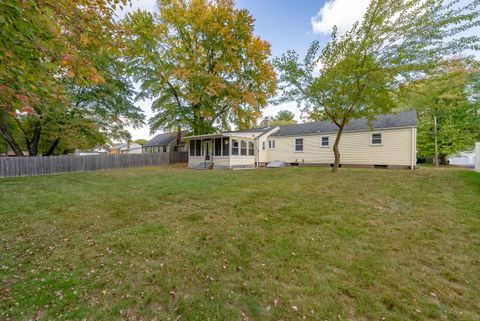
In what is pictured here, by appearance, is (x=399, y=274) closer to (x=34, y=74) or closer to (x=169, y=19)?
(x=34, y=74)

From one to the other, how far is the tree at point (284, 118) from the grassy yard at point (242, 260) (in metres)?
33.0

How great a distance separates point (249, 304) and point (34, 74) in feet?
11.6

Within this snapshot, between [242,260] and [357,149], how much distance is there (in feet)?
47.2

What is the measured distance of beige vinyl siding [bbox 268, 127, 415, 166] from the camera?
12453mm

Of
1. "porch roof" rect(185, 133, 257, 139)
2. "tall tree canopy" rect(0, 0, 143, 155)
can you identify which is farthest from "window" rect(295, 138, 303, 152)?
"tall tree canopy" rect(0, 0, 143, 155)

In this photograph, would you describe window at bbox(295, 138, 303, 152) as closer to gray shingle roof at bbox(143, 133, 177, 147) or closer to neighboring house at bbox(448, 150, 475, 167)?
neighboring house at bbox(448, 150, 475, 167)

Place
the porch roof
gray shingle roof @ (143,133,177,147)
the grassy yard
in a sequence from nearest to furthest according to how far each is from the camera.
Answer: the grassy yard → the porch roof → gray shingle roof @ (143,133,177,147)

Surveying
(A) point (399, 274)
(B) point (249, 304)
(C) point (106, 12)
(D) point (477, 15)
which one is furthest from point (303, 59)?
(B) point (249, 304)

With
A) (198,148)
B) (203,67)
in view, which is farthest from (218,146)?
(203,67)

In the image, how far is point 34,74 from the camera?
235 centimetres

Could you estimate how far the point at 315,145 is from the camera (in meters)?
16.0

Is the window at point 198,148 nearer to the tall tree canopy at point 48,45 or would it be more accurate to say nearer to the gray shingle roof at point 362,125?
the gray shingle roof at point 362,125

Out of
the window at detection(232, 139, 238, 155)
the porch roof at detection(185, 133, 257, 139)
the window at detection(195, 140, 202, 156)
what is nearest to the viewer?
the porch roof at detection(185, 133, 257, 139)

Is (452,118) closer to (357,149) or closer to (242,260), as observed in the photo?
(357,149)
